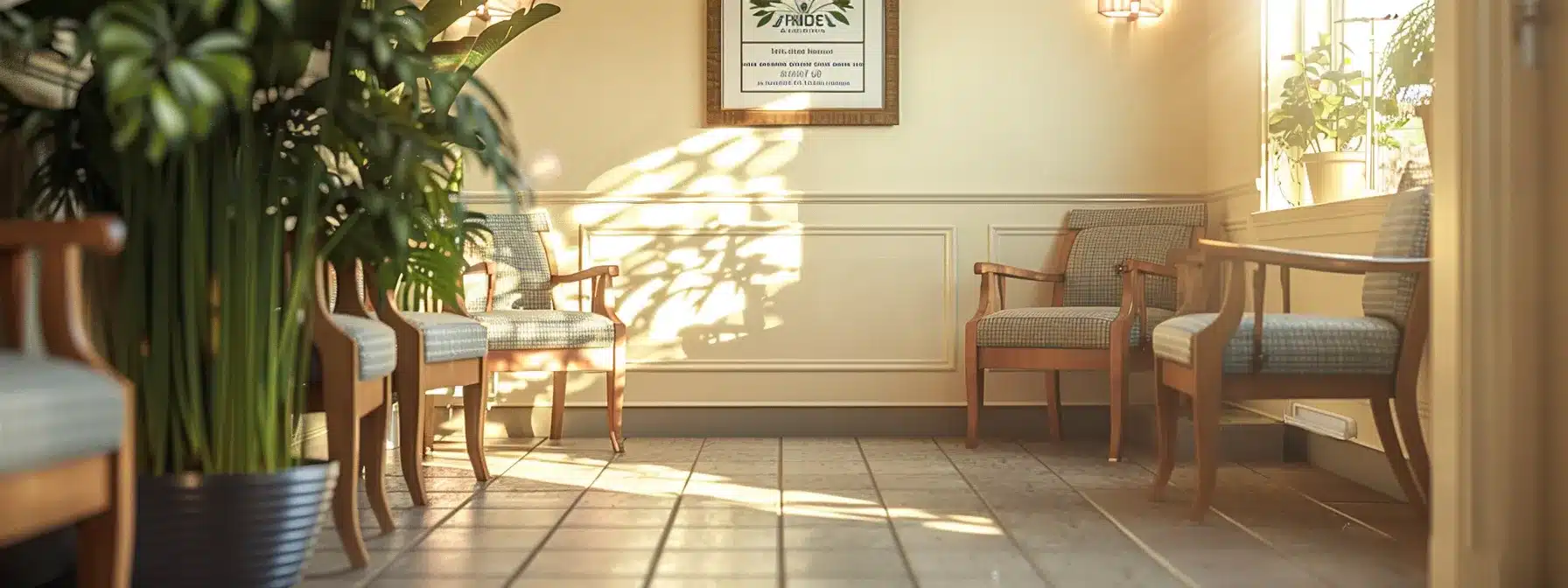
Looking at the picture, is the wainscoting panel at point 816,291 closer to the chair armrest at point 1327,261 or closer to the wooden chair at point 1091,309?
the wooden chair at point 1091,309

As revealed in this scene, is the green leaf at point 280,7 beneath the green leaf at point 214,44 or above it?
above

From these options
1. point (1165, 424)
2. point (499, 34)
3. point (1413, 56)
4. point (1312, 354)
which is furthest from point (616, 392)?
point (1413, 56)

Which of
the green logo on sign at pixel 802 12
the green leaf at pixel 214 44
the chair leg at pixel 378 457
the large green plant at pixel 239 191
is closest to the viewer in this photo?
the green leaf at pixel 214 44

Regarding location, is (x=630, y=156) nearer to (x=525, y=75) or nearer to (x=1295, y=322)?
(x=525, y=75)

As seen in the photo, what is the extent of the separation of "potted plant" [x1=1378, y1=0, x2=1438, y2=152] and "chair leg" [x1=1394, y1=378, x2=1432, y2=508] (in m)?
0.65

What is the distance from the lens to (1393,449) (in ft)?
9.10

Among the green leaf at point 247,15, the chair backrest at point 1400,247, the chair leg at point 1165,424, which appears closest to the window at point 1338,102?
the chair backrest at point 1400,247

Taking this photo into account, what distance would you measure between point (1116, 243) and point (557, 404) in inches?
79.6

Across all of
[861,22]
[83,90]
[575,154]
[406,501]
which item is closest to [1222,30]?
[861,22]

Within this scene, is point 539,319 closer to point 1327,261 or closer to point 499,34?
point 499,34

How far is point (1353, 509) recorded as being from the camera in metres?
2.93

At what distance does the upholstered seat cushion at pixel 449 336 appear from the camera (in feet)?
9.86

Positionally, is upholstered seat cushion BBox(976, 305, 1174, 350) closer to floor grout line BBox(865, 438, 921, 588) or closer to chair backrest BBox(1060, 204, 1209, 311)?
chair backrest BBox(1060, 204, 1209, 311)

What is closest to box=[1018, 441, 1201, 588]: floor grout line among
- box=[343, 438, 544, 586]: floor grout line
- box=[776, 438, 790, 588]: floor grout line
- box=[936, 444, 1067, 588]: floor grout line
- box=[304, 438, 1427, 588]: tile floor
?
box=[304, 438, 1427, 588]: tile floor
